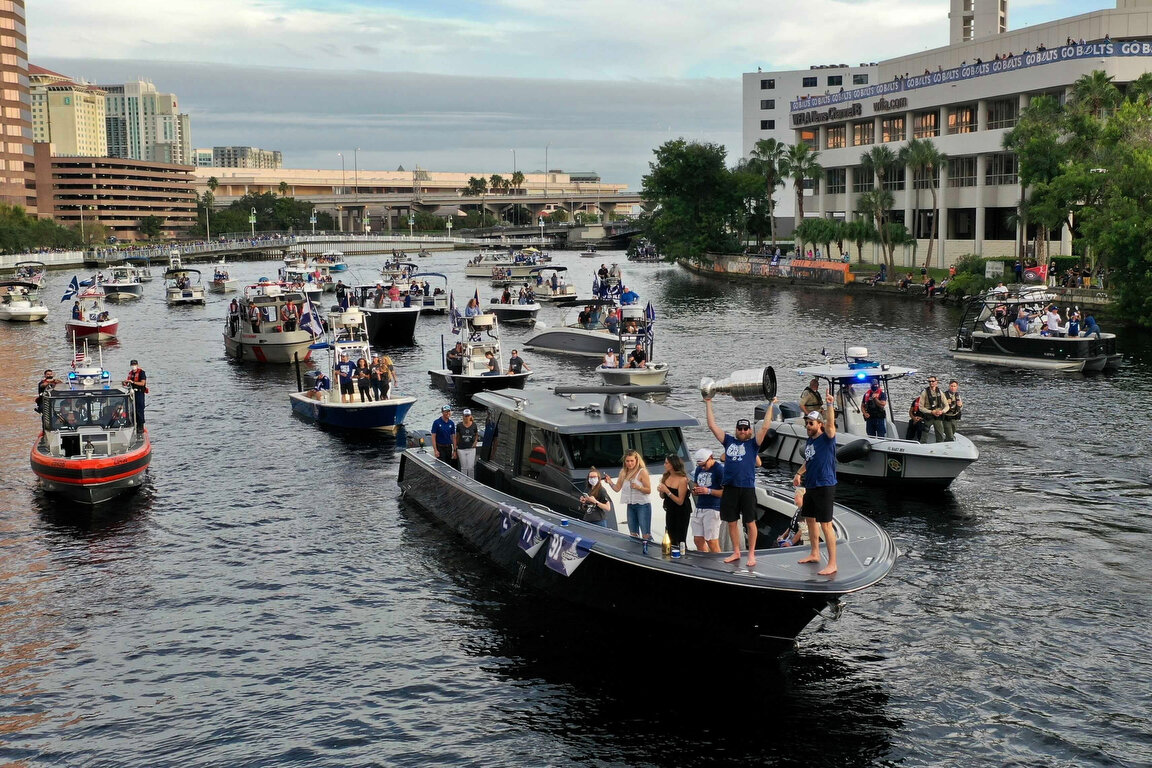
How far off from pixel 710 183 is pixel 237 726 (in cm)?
12057

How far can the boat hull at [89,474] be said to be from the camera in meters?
28.1

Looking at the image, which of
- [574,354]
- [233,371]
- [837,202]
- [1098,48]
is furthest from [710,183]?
[233,371]

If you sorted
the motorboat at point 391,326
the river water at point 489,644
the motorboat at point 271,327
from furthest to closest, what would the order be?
the motorboat at point 391,326 → the motorboat at point 271,327 → the river water at point 489,644

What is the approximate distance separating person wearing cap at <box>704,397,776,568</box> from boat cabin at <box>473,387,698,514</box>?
3.25 metres

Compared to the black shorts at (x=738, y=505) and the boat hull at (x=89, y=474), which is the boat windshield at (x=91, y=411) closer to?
the boat hull at (x=89, y=474)

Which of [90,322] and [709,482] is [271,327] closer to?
[90,322]

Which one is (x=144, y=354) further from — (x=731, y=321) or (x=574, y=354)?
(x=731, y=321)

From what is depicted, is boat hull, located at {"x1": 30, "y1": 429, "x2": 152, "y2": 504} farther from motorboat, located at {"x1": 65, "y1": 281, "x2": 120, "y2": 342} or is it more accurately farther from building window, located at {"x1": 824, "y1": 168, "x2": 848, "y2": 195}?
building window, located at {"x1": 824, "y1": 168, "x2": 848, "y2": 195}

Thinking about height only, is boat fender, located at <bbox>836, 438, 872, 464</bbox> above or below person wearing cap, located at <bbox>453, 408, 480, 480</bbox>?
below

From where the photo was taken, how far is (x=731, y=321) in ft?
253

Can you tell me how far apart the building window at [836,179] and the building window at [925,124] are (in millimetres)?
14188

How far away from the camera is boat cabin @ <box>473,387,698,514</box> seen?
2067cm

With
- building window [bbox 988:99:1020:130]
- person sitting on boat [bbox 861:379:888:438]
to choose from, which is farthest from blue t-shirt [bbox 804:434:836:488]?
building window [bbox 988:99:1020:130]

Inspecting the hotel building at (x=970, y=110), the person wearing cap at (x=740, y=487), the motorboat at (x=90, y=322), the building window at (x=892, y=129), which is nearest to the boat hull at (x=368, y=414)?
the person wearing cap at (x=740, y=487)
